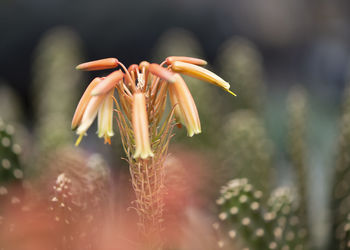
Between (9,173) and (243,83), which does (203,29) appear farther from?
(9,173)

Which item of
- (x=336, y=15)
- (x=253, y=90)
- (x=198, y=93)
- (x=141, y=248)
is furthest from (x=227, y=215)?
(x=336, y=15)

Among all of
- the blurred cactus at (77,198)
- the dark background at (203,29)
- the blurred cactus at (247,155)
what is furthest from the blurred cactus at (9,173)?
the dark background at (203,29)

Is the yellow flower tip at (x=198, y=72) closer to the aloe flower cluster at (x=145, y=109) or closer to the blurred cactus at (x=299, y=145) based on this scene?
the aloe flower cluster at (x=145, y=109)

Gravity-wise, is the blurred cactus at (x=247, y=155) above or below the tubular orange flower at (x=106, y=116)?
above

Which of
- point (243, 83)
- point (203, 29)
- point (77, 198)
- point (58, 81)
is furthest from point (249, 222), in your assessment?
point (203, 29)

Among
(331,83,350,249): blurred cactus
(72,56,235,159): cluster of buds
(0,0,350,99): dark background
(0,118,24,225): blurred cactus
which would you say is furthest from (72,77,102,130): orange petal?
(0,0,350,99): dark background

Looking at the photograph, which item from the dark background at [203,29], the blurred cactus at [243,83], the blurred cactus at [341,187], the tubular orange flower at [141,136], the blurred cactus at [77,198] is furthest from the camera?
the dark background at [203,29]
